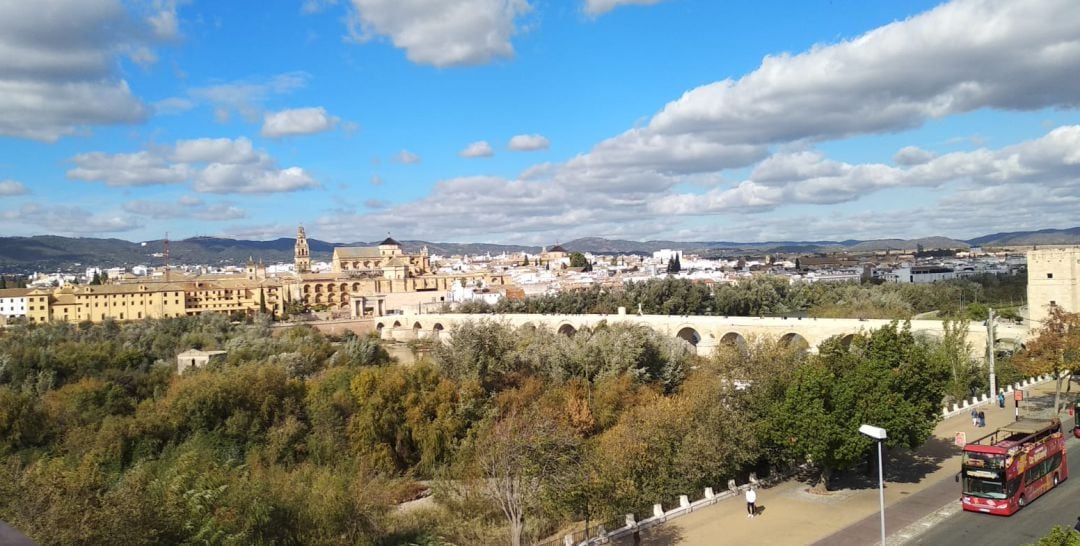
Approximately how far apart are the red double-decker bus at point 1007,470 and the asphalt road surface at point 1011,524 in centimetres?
17

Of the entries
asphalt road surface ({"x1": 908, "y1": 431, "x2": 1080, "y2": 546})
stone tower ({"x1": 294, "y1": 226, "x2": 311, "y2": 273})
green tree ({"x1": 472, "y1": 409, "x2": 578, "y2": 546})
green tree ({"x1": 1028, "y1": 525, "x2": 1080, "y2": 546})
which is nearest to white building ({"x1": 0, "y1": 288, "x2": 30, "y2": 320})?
stone tower ({"x1": 294, "y1": 226, "x2": 311, "y2": 273})

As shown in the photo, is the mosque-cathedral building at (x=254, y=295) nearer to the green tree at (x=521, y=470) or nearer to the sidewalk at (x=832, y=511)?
the green tree at (x=521, y=470)

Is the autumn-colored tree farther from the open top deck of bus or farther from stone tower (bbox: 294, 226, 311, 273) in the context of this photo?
stone tower (bbox: 294, 226, 311, 273)

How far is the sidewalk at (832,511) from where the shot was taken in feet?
41.5

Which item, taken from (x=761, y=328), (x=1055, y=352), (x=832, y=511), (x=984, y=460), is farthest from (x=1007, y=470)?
(x=761, y=328)

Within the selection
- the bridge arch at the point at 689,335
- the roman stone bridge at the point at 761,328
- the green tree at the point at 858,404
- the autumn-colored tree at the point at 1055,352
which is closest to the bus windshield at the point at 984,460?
the green tree at the point at 858,404

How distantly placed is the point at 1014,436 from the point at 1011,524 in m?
1.81

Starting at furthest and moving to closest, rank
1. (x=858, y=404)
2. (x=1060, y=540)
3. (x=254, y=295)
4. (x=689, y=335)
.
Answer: (x=254, y=295) → (x=689, y=335) → (x=858, y=404) → (x=1060, y=540)

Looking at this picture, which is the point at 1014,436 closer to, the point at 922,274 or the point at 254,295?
the point at 254,295

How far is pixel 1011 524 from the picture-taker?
40.8ft

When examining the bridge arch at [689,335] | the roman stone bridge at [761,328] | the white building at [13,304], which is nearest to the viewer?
the roman stone bridge at [761,328]

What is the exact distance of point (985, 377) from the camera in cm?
2617

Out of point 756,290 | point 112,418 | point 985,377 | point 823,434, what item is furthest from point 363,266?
point 823,434

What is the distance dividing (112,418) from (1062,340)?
2957cm
